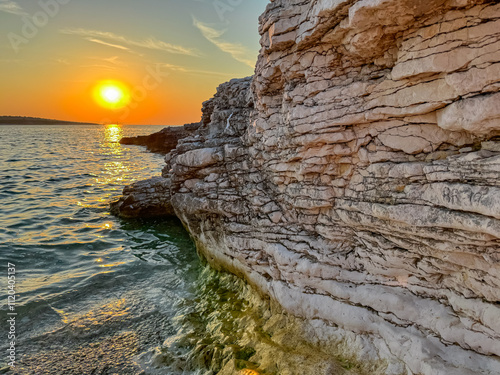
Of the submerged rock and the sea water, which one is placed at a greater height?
the submerged rock

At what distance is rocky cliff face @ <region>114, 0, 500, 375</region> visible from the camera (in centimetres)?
450

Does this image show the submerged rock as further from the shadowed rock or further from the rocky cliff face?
the shadowed rock

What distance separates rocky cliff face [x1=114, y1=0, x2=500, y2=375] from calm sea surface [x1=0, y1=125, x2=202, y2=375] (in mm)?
2888

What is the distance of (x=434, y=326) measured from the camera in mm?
4918

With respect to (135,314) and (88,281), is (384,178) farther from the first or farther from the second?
(88,281)

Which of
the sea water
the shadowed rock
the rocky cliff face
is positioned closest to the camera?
the rocky cliff face

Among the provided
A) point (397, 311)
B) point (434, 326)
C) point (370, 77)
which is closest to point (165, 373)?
point (397, 311)

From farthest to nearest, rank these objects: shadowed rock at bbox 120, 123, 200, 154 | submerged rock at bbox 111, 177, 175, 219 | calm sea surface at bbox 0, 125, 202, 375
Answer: shadowed rock at bbox 120, 123, 200, 154, submerged rock at bbox 111, 177, 175, 219, calm sea surface at bbox 0, 125, 202, 375

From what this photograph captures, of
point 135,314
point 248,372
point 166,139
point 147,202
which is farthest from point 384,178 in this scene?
point 166,139

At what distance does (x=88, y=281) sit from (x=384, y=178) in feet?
29.7

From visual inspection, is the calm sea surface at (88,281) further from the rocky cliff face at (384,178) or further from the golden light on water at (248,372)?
the rocky cliff face at (384,178)

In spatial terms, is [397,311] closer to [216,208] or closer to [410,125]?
[410,125]

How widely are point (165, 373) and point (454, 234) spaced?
5.65 m

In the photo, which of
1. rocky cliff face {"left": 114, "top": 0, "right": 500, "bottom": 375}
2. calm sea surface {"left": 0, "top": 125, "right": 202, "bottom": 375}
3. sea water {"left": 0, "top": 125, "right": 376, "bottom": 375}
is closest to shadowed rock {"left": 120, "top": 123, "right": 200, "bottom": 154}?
calm sea surface {"left": 0, "top": 125, "right": 202, "bottom": 375}
